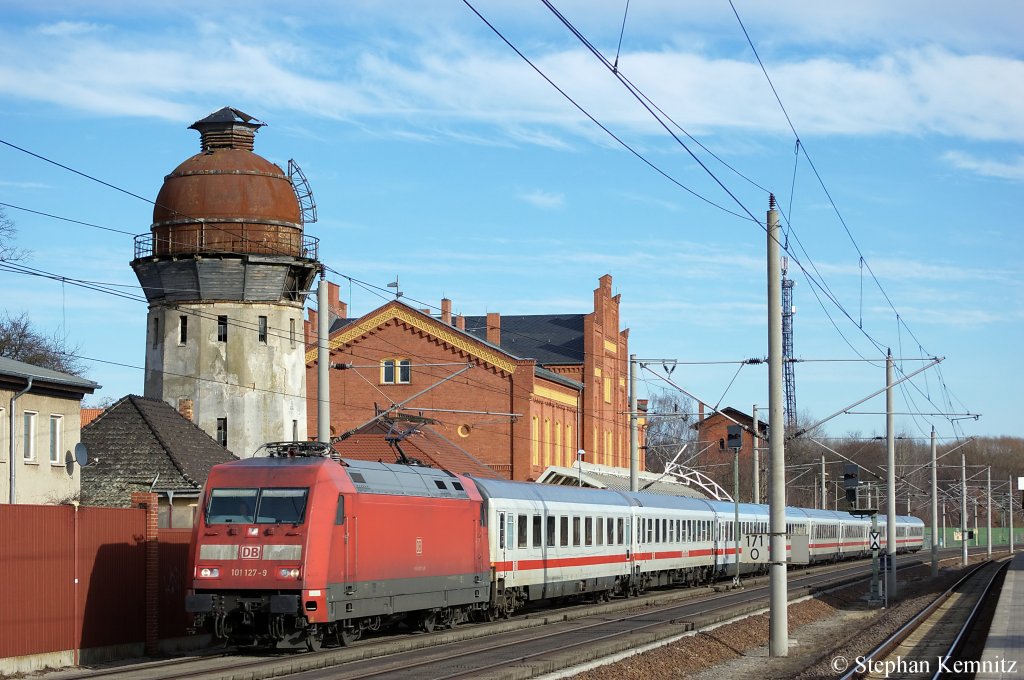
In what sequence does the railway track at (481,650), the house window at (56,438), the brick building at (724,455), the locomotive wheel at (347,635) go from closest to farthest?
the railway track at (481,650) → the locomotive wheel at (347,635) → the house window at (56,438) → the brick building at (724,455)

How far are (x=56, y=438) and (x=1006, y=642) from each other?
24630 mm

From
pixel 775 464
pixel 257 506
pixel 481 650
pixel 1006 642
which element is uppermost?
pixel 775 464

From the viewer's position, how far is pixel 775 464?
23734 millimetres

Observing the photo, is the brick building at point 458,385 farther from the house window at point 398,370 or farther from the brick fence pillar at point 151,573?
the brick fence pillar at point 151,573

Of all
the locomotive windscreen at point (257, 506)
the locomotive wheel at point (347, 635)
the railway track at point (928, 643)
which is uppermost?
the locomotive windscreen at point (257, 506)

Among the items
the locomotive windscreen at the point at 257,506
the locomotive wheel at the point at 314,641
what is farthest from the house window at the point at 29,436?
the locomotive wheel at the point at 314,641

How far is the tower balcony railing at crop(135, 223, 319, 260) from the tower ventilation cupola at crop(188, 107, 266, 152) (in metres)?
2.97

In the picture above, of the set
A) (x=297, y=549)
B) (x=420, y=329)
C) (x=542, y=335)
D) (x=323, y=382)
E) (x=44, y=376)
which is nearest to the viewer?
(x=297, y=549)

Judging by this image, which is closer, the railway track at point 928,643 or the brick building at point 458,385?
the railway track at point 928,643

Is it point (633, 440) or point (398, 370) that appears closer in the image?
point (633, 440)

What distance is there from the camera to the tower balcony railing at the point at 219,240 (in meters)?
49.6

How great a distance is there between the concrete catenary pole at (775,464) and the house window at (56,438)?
20796 millimetres

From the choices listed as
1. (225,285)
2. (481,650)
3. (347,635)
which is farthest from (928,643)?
(225,285)

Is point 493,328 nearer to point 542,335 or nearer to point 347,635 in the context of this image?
point 542,335
